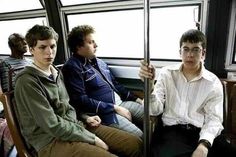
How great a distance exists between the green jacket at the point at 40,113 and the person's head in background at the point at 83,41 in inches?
16.0

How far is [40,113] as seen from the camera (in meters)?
1.31

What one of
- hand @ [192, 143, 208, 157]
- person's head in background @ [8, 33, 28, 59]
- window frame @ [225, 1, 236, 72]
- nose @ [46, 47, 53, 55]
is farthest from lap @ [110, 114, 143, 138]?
person's head in background @ [8, 33, 28, 59]

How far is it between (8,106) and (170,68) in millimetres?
1053

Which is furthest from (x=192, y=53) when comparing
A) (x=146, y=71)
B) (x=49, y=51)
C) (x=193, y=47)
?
(x=49, y=51)

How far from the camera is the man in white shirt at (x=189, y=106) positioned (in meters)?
1.35

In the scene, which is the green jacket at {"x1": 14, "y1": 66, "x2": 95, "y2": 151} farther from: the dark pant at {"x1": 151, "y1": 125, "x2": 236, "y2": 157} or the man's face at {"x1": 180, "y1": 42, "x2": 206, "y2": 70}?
the man's face at {"x1": 180, "y1": 42, "x2": 206, "y2": 70}

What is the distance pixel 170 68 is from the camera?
1.55 meters

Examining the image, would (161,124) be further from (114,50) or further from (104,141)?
(114,50)

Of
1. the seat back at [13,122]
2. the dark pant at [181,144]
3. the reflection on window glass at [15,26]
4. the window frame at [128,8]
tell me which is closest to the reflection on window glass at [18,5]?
the reflection on window glass at [15,26]

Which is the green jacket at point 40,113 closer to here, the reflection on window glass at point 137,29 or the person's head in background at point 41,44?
the person's head in background at point 41,44

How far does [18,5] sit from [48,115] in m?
1.97

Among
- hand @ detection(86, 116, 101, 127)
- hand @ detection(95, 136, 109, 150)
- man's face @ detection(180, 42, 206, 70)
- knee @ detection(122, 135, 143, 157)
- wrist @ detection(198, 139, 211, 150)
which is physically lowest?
knee @ detection(122, 135, 143, 157)

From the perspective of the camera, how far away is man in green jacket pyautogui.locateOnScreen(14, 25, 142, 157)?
131 cm

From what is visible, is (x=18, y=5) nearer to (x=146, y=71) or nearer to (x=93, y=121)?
(x=93, y=121)
